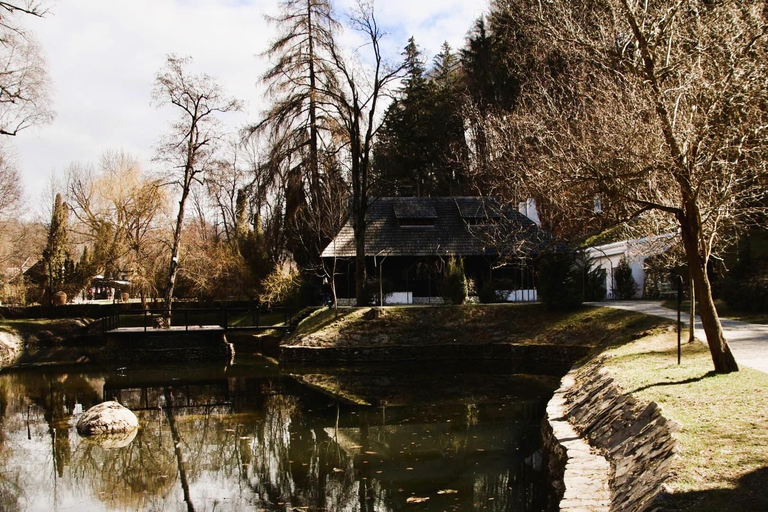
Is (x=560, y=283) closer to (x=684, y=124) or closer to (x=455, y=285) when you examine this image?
(x=455, y=285)

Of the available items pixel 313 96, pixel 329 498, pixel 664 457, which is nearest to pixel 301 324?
pixel 313 96

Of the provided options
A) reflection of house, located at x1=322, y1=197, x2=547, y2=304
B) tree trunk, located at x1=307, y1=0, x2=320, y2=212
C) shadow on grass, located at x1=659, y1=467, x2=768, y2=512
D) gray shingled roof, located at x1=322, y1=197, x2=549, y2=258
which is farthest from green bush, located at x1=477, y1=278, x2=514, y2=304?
shadow on grass, located at x1=659, y1=467, x2=768, y2=512

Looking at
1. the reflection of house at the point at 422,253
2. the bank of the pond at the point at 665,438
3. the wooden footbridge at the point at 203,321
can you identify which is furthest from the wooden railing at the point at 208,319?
the bank of the pond at the point at 665,438

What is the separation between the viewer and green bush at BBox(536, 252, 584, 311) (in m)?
22.6

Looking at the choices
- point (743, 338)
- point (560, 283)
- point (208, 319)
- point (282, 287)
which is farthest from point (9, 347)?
point (743, 338)

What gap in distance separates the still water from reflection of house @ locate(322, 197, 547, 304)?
10717mm

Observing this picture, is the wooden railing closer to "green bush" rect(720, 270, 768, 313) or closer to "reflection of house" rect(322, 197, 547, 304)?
"reflection of house" rect(322, 197, 547, 304)

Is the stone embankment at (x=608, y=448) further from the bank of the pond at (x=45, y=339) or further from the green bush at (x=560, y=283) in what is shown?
the bank of the pond at (x=45, y=339)

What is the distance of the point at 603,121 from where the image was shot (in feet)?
39.0

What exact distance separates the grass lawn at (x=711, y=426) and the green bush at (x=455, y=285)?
13825mm

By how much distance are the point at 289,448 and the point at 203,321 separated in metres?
24.1

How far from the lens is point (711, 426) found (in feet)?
21.8

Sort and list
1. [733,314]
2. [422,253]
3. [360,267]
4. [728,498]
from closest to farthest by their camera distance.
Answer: [728,498] < [733,314] < [360,267] < [422,253]

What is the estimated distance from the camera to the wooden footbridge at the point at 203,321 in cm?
2585
